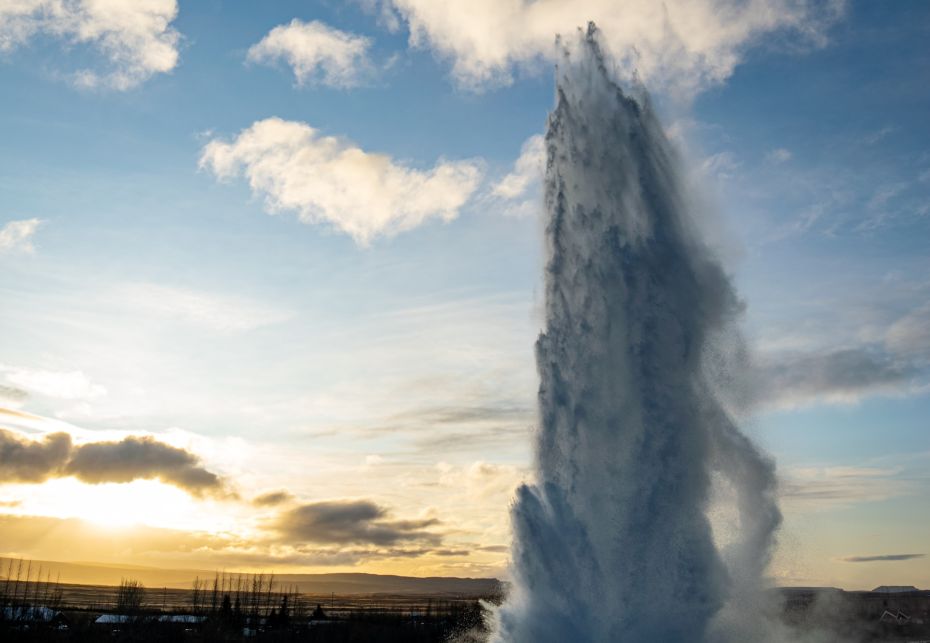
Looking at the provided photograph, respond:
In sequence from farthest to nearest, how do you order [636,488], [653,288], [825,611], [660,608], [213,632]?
[213,632]
[825,611]
[653,288]
[636,488]
[660,608]

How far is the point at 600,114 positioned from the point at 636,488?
52.0ft

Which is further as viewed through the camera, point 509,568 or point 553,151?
point 553,151

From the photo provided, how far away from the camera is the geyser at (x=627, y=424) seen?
26844 millimetres

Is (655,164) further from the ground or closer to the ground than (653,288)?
further from the ground

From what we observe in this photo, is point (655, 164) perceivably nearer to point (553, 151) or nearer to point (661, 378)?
point (553, 151)

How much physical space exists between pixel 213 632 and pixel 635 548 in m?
92.4

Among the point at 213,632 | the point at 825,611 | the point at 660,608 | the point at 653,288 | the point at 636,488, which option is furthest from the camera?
the point at 213,632

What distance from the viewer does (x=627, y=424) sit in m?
29.3

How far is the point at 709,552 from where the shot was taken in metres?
27.4

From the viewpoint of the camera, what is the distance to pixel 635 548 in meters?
27.1

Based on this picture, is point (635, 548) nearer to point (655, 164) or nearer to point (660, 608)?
point (660, 608)

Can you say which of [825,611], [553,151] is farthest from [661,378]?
[825,611]

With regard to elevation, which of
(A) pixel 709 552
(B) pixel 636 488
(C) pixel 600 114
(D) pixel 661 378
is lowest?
(A) pixel 709 552

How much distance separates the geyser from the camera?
88.1 ft
